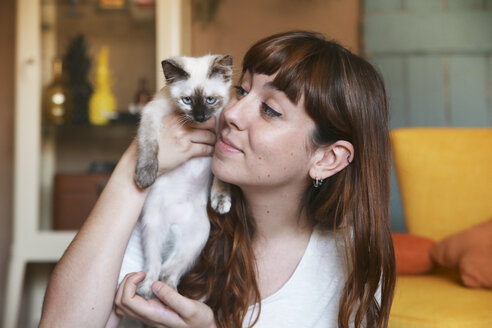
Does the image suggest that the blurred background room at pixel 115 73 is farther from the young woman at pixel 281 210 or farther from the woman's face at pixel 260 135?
the woman's face at pixel 260 135

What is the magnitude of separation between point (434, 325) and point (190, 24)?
213cm

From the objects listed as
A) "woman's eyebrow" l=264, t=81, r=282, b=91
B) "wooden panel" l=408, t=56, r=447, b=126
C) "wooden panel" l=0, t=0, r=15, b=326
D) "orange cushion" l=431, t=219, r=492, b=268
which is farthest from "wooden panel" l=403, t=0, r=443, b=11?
"wooden panel" l=0, t=0, r=15, b=326

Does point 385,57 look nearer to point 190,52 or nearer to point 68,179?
point 190,52

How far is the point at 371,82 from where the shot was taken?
1164 mm

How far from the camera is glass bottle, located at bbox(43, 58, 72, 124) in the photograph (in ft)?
8.21

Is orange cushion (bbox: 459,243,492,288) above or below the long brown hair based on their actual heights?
below

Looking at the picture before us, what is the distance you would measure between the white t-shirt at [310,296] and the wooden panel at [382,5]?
1.88 metres

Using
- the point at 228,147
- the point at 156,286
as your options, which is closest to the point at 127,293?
the point at 156,286

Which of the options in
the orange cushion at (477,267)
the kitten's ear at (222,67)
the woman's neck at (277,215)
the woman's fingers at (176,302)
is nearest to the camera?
the woman's fingers at (176,302)

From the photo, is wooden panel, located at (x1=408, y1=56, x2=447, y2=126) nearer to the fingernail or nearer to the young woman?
the young woman

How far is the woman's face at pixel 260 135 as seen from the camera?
1.11m

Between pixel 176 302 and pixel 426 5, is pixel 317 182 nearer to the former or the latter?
pixel 176 302

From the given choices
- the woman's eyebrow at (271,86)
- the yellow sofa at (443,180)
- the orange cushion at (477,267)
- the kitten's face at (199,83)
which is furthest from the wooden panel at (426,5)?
the woman's eyebrow at (271,86)

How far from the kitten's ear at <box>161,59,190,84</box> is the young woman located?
15 cm
